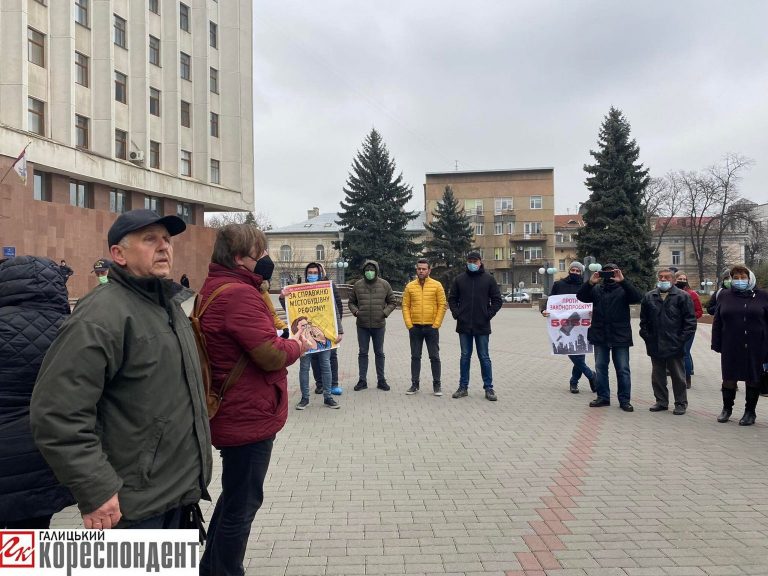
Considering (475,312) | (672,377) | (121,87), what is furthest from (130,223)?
(121,87)

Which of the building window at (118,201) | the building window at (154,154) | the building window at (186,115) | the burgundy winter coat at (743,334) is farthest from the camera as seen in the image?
the building window at (186,115)

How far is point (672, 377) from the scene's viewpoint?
8789mm

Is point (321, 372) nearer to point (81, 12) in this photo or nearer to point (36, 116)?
point (36, 116)

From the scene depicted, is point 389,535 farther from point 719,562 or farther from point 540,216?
point 540,216

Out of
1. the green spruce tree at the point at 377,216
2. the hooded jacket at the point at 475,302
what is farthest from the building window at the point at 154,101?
the hooded jacket at the point at 475,302

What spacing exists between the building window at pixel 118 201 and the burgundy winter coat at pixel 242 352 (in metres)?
30.6

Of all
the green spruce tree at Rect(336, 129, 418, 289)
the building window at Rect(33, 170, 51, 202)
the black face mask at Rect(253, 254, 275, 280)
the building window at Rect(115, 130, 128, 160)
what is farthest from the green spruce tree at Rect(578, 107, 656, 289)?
the black face mask at Rect(253, 254, 275, 280)

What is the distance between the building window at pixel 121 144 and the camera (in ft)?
104

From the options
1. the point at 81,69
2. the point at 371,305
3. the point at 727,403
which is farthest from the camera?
the point at 81,69

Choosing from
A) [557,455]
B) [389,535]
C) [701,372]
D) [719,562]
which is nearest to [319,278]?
[557,455]

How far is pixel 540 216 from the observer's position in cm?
8262

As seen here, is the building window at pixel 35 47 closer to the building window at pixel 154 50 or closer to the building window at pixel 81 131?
the building window at pixel 81 131

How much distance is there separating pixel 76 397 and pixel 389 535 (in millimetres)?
2796

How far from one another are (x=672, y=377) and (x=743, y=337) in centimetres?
123
